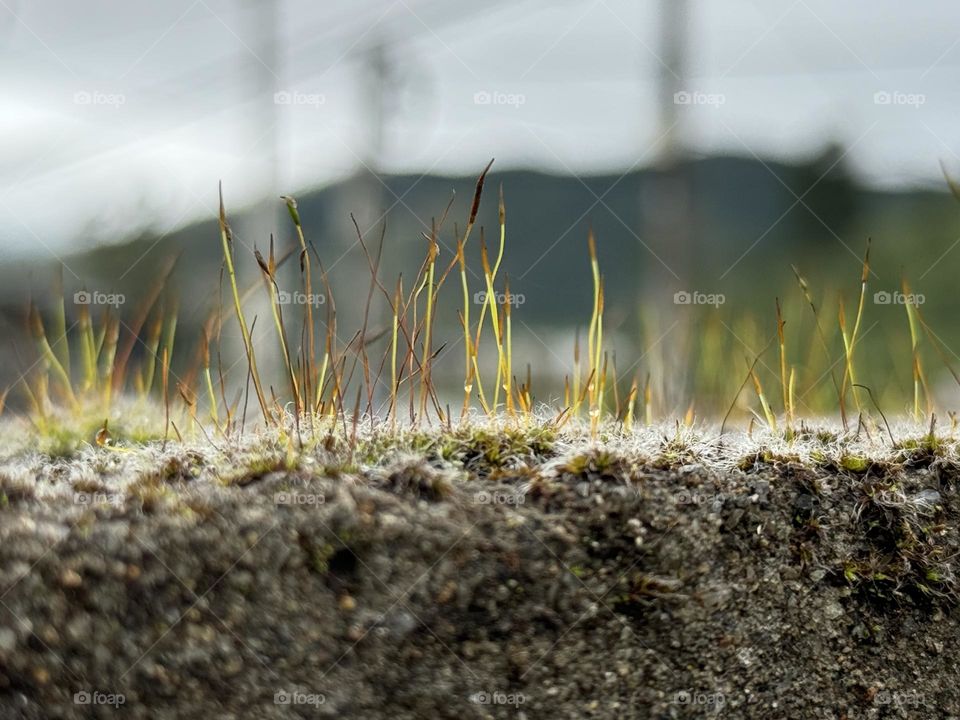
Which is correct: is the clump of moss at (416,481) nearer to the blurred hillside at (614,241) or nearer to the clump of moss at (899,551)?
the clump of moss at (899,551)

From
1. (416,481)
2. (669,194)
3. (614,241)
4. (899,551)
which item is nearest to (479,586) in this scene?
(416,481)

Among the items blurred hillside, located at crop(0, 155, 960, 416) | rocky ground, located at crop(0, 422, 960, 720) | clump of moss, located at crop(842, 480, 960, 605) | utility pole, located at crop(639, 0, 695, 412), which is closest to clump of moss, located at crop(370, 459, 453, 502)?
rocky ground, located at crop(0, 422, 960, 720)

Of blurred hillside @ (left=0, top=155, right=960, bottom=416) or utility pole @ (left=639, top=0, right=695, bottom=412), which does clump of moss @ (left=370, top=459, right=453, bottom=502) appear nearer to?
blurred hillside @ (left=0, top=155, right=960, bottom=416)

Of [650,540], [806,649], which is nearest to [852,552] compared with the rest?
[806,649]

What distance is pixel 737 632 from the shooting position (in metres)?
1.95

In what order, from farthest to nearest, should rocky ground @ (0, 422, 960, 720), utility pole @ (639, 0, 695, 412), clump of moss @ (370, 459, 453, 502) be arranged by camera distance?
utility pole @ (639, 0, 695, 412) → clump of moss @ (370, 459, 453, 502) → rocky ground @ (0, 422, 960, 720)

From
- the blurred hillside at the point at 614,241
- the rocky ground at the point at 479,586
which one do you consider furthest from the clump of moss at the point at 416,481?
the blurred hillside at the point at 614,241

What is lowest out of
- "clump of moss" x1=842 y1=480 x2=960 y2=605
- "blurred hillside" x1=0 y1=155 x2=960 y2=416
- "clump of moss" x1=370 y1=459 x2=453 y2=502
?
"clump of moss" x1=842 y1=480 x2=960 y2=605

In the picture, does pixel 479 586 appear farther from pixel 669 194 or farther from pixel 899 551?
pixel 669 194

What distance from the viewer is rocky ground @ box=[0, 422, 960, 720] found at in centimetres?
176

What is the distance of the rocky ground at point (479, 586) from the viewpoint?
1759 millimetres

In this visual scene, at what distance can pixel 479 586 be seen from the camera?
1827 millimetres

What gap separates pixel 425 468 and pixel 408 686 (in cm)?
51

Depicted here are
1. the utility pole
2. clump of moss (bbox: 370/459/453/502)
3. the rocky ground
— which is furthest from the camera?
the utility pole
